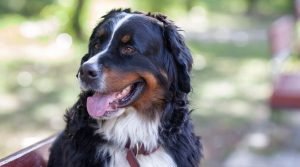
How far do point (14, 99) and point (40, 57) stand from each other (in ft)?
9.40

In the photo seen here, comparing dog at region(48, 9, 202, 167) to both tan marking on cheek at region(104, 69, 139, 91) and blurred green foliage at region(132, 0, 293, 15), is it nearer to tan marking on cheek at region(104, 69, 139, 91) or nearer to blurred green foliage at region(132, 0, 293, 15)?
tan marking on cheek at region(104, 69, 139, 91)

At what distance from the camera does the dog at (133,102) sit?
313cm

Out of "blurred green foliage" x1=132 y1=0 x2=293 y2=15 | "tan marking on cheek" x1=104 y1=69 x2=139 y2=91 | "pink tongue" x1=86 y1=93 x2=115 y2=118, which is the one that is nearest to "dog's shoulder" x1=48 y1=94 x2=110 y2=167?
"pink tongue" x1=86 y1=93 x2=115 y2=118

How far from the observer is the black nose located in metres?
2.99

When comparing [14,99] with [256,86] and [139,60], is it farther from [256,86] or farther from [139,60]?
[139,60]

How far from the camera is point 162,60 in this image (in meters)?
3.25

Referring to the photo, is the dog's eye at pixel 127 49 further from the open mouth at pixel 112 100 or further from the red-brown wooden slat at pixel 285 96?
the red-brown wooden slat at pixel 285 96

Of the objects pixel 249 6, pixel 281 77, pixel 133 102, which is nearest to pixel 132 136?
pixel 133 102

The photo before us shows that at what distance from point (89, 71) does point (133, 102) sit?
33 cm

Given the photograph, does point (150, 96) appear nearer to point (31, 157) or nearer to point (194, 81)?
point (31, 157)

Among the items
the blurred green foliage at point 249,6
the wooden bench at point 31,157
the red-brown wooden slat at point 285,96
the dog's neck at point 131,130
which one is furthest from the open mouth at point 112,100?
the blurred green foliage at point 249,6

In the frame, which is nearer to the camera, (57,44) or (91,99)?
(91,99)

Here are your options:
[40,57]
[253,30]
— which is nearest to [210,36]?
[253,30]

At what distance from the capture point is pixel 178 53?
3271 millimetres
